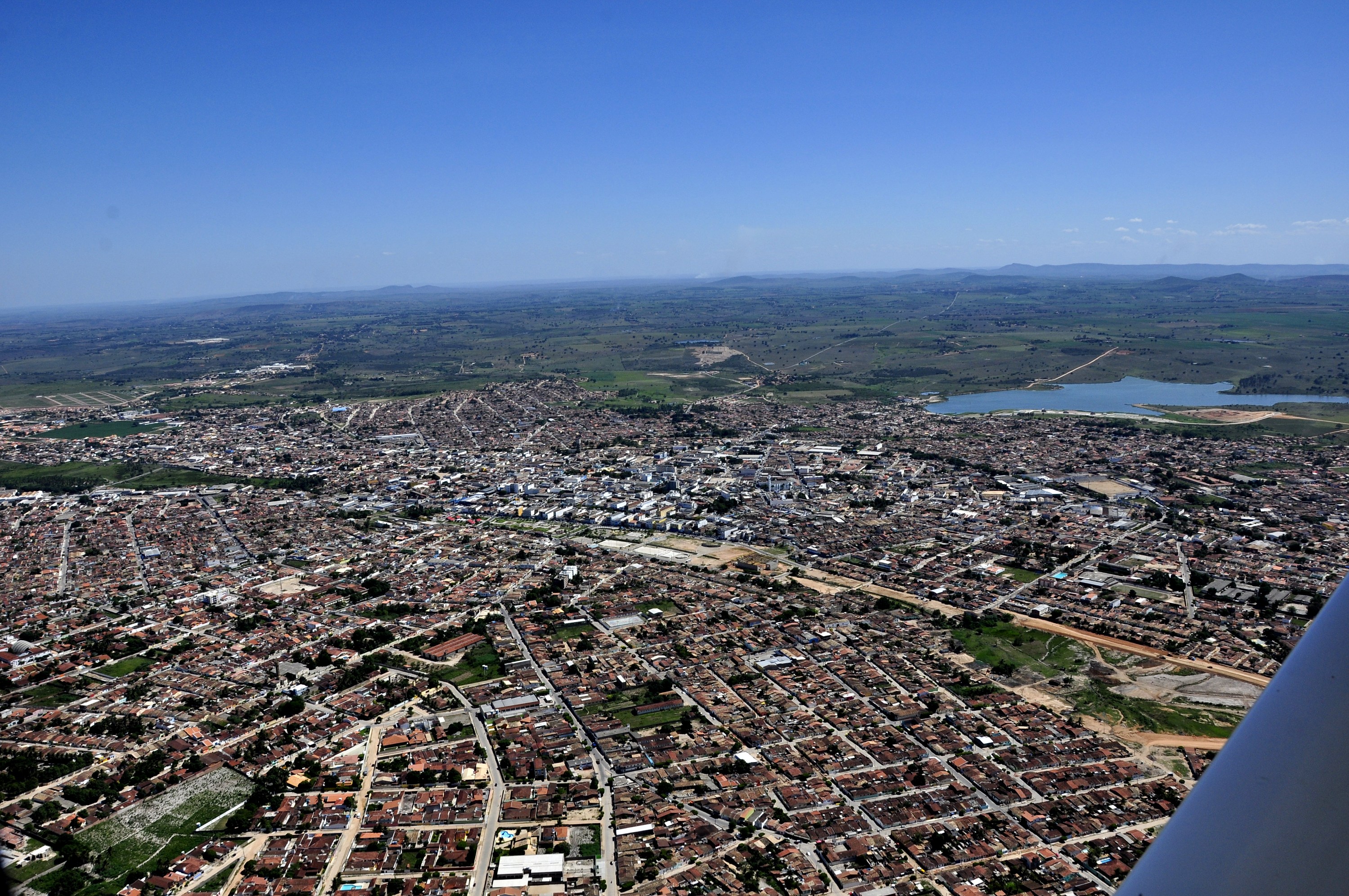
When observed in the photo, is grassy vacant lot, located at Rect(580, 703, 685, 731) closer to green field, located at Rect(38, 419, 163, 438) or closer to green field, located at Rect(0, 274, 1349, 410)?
green field, located at Rect(0, 274, 1349, 410)

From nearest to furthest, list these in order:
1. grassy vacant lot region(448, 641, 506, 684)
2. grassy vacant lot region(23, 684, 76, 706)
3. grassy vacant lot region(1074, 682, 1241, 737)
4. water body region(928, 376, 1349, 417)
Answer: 1. grassy vacant lot region(1074, 682, 1241, 737)
2. grassy vacant lot region(23, 684, 76, 706)
3. grassy vacant lot region(448, 641, 506, 684)
4. water body region(928, 376, 1349, 417)

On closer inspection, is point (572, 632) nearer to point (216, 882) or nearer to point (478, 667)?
point (478, 667)

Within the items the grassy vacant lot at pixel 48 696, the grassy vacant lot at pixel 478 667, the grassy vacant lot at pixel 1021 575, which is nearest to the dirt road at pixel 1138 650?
the grassy vacant lot at pixel 1021 575

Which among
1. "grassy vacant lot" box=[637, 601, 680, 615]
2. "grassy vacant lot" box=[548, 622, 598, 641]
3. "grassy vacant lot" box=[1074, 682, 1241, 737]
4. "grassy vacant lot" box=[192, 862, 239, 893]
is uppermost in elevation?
"grassy vacant lot" box=[548, 622, 598, 641]

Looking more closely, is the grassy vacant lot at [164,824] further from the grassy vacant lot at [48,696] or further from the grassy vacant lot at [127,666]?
the grassy vacant lot at [127,666]

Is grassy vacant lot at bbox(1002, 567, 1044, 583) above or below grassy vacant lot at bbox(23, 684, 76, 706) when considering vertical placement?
below

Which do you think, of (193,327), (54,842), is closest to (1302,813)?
(54,842)

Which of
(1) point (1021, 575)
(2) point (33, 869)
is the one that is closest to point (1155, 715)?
(1) point (1021, 575)

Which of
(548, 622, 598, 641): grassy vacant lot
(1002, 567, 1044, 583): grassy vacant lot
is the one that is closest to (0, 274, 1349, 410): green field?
(1002, 567, 1044, 583): grassy vacant lot
